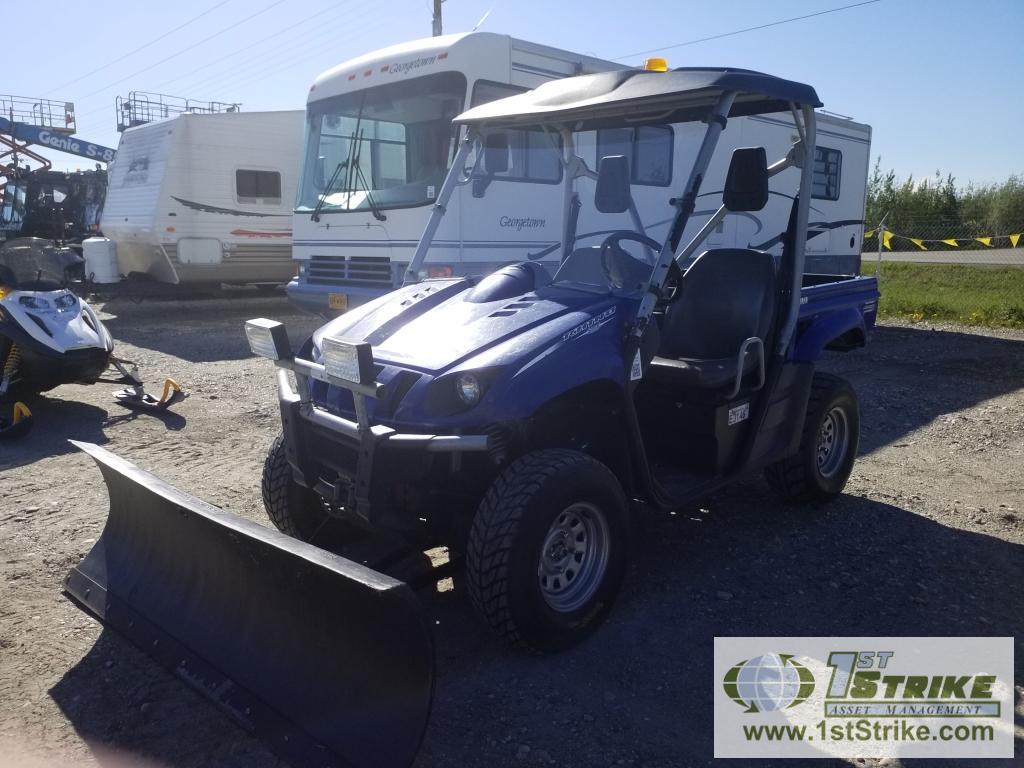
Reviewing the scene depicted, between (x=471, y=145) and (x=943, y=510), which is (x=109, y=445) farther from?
(x=943, y=510)

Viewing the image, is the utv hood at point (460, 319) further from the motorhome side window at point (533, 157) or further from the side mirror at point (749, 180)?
the motorhome side window at point (533, 157)

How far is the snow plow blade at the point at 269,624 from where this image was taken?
2.54m

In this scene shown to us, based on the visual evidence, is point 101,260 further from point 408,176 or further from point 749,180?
point 749,180

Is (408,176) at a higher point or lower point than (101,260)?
higher

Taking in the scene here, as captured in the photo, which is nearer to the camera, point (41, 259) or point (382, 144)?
point (382, 144)

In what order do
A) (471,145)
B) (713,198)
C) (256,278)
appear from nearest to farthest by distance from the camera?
(471,145) → (713,198) → (256,278)

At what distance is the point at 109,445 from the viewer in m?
6.23

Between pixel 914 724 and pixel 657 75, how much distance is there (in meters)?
2.87

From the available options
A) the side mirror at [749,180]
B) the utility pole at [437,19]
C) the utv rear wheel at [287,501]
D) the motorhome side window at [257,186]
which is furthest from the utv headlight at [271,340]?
the utility pole at [437,19]

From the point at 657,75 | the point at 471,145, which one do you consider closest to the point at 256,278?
the point at 471,145

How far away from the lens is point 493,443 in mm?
3191

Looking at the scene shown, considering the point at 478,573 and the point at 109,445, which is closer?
the point at 478,573

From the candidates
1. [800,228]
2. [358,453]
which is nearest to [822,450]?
[800,228]

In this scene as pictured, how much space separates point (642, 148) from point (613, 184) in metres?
0.69
